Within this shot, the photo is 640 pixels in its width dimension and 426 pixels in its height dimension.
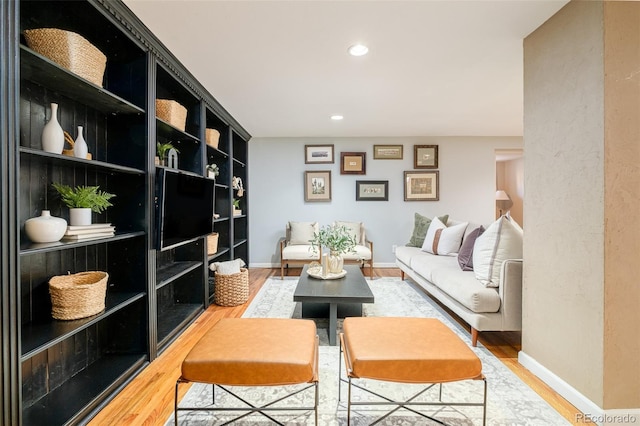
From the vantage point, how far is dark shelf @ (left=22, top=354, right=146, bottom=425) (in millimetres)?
1419

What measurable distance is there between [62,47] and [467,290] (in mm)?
2982

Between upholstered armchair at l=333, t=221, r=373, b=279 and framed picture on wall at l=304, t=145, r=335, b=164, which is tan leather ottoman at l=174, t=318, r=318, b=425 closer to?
upholstered armchair at l=333, t=221, r=373, b=279

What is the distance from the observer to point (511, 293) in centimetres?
217

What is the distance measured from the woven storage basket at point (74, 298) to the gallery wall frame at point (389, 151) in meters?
4.39

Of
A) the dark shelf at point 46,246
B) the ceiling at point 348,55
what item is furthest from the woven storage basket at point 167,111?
the dark shelf at point 46,246

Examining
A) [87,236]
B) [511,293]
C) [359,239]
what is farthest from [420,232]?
[87,236]

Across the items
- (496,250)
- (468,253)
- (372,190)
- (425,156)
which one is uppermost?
(425,156)

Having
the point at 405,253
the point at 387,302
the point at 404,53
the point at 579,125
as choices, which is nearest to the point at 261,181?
the point at 405,253

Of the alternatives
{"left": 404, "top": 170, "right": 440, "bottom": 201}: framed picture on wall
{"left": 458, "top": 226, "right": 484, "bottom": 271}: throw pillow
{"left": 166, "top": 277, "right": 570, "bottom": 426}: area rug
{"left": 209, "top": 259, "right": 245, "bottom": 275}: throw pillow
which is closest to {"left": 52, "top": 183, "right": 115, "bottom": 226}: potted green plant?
{"left": 166, "top": 277, "right": 570, "bottom": 426}: area rug

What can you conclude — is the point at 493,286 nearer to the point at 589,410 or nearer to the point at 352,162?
the point at 589,410

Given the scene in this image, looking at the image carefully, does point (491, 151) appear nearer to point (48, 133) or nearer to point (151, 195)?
point (151, 195)

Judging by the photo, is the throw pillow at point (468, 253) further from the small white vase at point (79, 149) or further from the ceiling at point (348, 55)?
the small white vase at point (79, 149)

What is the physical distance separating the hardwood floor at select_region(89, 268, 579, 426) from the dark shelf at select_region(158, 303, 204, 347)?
69mm

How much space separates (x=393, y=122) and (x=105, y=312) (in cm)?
393
